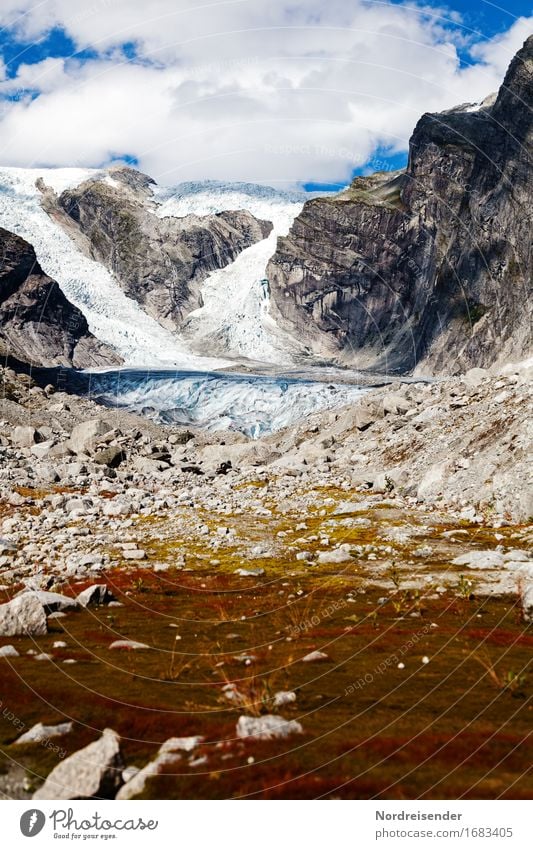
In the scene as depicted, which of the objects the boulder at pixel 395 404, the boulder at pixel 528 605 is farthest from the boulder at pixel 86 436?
the boulder at pixel 528 605

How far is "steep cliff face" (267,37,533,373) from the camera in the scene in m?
123

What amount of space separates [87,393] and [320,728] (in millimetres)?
115373

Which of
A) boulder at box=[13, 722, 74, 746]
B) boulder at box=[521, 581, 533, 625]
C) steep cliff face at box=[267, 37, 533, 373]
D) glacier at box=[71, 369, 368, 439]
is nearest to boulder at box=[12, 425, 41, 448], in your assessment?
boulder at box=[521, 581, 533, 625]

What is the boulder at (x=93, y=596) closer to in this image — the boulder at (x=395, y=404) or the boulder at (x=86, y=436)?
the boulder at (x=395, y=404)

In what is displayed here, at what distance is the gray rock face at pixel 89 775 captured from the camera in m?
5.93

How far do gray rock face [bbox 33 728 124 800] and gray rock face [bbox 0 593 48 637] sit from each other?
535cm

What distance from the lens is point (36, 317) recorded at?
16400cm

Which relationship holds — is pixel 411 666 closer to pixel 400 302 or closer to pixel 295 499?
pixel 295 499

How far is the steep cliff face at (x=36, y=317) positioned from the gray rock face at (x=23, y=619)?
13745cm

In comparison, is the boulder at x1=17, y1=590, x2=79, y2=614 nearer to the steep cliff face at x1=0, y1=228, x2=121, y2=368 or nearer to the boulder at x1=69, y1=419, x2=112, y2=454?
the boulder at x1=69, y1=419, x2=112, y2=454

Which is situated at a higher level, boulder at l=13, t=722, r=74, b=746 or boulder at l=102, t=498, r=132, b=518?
boulder at l=13, t=722, r=74, b=746

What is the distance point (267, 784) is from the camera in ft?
19.4

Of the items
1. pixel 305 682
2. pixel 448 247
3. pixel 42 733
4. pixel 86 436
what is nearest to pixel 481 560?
pixel 305 682

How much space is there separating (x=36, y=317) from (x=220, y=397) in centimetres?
7601
